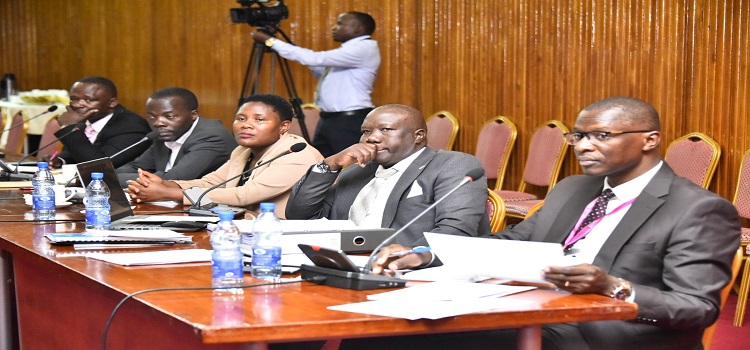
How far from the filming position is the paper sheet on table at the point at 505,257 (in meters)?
2.38

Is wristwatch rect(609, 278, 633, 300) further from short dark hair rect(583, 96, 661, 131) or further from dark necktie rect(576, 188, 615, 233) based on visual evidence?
short dark hair rect(583, 96, 661, 131)

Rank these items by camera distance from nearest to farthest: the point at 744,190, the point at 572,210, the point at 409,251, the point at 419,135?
1. the point at 409,251
2. the point at 572,210
3. the point at 419,135
4. the point at 744,190

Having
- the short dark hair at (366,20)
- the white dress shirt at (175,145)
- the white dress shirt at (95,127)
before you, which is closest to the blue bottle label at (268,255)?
the white dress shirt at (175,145)

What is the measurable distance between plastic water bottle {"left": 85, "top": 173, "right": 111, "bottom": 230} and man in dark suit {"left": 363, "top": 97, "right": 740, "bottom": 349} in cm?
132

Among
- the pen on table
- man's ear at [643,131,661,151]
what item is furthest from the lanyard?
the pen on table

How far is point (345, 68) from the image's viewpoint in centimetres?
736

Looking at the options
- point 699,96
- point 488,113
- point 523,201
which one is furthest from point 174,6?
point 699,96

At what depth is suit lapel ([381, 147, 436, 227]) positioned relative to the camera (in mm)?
3619

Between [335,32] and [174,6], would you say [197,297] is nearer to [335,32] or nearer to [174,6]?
[335,32]

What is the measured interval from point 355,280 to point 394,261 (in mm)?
297

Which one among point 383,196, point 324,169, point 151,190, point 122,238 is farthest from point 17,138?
point 122,238

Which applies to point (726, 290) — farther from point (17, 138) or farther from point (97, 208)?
point (17, 138)

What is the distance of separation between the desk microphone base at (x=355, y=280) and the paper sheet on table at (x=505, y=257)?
16cm

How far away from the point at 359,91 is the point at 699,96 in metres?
2.60
